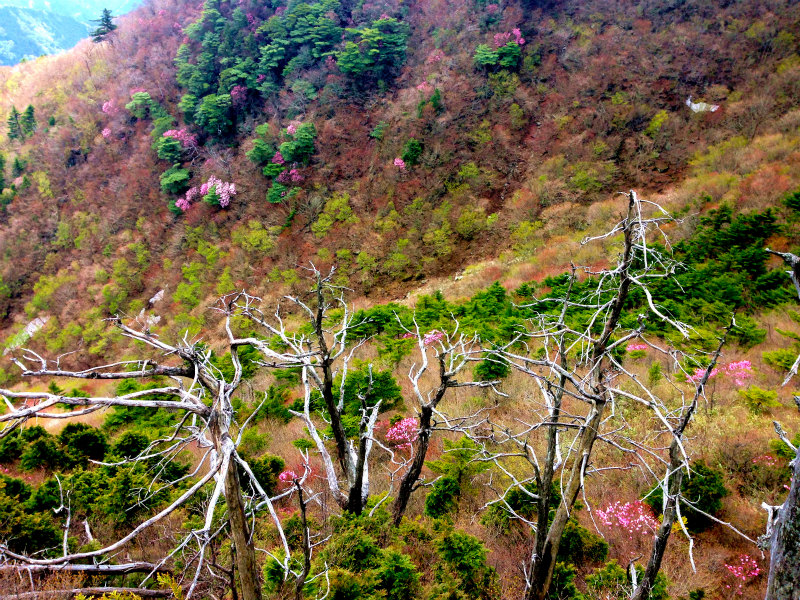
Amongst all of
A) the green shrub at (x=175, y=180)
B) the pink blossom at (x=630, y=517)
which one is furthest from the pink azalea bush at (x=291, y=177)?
the pink blossom at (x=630, y=517)

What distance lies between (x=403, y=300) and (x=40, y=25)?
10443 cm

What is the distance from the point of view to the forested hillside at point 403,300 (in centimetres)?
340

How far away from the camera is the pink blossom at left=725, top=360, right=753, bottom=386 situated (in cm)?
727

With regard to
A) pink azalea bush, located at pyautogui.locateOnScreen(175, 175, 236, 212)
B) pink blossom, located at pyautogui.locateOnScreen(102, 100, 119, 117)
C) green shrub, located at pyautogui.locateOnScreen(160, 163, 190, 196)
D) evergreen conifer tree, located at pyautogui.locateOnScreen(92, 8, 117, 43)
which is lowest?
pink azalea bush, located at pyautogui.locateOnScreen(175, 175, 236, 212)

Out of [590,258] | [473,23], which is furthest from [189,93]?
Answer: [590,258]

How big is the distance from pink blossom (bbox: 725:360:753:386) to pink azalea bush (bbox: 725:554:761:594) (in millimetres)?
3732

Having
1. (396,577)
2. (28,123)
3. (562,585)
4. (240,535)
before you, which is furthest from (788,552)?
(28,123)

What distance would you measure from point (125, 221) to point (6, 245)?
7871mm

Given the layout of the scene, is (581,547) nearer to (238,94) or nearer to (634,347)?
(634,347)

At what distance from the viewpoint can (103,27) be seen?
3353cm

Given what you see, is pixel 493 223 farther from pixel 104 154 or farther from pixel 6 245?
pixel 6 245

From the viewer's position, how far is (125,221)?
25.1 meters

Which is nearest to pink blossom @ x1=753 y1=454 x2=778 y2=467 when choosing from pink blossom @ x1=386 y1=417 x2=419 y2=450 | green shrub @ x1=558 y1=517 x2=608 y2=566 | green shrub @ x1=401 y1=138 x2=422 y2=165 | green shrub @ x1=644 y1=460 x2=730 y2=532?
green shrub @ x1=644 y1=460 x2=730 y2=532

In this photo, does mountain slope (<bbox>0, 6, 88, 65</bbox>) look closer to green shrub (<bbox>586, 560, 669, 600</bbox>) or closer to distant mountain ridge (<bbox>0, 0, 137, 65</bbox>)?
distant mountain ridge (<bbox>0, 0, 137, 65</bbox>)
